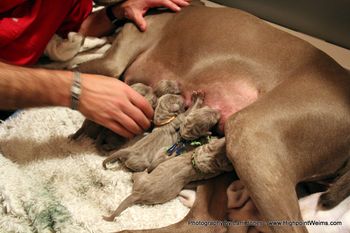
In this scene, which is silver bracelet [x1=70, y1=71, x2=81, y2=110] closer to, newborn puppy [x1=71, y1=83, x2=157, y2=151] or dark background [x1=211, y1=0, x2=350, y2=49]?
newborn puppy [x1=71, y1=83, x2=157, y2=151]

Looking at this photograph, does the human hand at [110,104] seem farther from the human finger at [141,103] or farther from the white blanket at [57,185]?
the white blanket at [57,185]

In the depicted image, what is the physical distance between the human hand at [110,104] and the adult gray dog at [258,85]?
33 cm

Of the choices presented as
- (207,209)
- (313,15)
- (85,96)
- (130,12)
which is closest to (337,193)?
(207,209)

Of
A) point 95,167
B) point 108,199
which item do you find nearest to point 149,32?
point 95,167

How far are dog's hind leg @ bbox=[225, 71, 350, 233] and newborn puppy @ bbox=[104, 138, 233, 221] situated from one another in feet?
0.32

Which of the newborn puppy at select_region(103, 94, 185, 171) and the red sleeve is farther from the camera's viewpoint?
the red sleeve

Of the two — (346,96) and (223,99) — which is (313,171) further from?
(223,99)

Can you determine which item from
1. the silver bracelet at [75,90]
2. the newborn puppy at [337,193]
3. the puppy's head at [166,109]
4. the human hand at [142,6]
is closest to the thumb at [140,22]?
the human hand at [142,6]

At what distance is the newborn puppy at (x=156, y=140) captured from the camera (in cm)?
184

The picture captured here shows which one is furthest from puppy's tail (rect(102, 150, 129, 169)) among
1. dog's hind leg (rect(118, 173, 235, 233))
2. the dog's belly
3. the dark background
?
the dark background

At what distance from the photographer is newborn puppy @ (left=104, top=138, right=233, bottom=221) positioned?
171 centimetres

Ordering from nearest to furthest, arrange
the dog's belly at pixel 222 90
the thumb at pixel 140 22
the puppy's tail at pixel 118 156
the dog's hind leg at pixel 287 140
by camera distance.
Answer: the dog's hind leg at pixel 287 140, the puppy's tail at pixel 118 156, the dog's belly at pixel 222 90, the thumb at pixel 140 22

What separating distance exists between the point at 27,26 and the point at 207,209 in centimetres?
121

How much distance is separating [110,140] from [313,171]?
0.89 m
